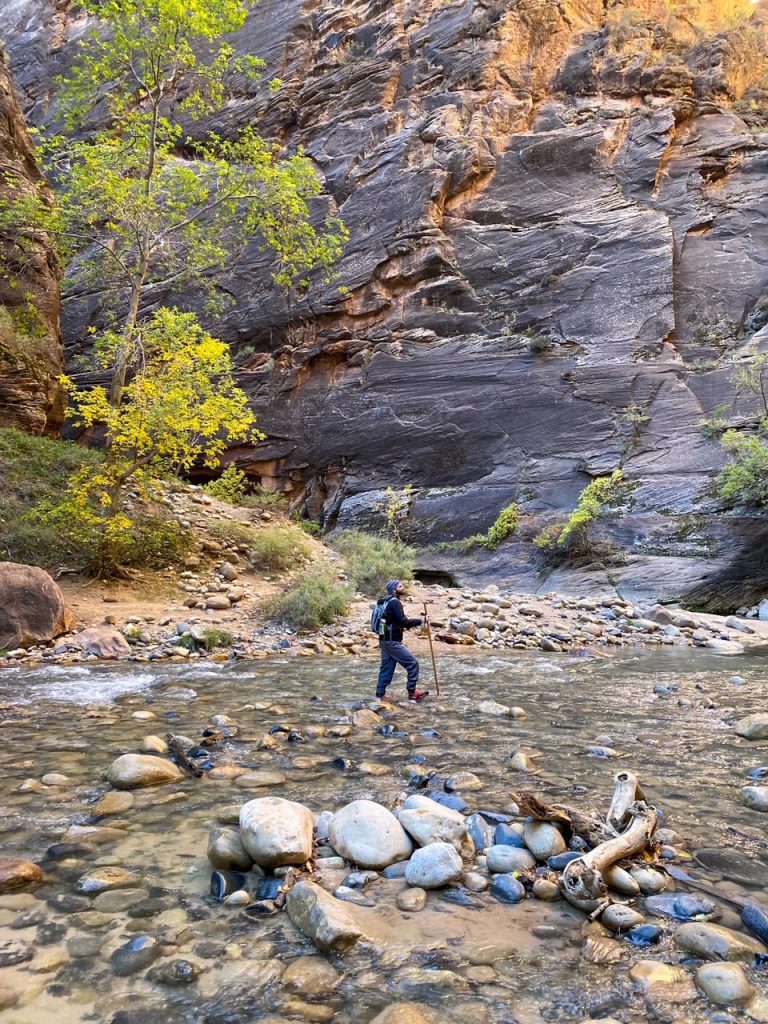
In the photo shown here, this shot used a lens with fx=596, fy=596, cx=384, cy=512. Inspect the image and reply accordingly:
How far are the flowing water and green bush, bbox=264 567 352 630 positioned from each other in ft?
10.8

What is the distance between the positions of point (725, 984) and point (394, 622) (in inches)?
224

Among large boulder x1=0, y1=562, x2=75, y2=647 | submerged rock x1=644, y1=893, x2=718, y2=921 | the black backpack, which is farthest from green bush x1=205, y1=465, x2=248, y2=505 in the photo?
submerged rock x1=644, y1=893, x2=718, y2=921

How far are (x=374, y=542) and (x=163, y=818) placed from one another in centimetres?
1515

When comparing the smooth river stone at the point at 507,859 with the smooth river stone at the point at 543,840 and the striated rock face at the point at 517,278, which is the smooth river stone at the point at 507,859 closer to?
the smooth river stone at the point at 543,840

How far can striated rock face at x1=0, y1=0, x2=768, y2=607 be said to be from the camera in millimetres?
22809

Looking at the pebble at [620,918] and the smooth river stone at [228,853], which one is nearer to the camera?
the pebble at [620,918]

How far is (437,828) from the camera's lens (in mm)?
3170

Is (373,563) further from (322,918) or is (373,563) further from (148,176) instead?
(322,918)

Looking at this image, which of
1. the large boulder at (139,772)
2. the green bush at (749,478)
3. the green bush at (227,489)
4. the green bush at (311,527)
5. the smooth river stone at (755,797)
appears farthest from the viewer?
the green bush at (311,527)

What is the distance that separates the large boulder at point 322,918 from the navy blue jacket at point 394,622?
4.88 m

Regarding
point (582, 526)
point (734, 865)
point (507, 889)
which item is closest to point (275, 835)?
point (507, 889)

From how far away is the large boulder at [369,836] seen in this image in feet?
9.97

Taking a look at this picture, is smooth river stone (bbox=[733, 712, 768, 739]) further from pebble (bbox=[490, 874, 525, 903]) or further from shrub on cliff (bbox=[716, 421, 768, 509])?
shrub on cliff (bbox=[716, 421, 768, 509])

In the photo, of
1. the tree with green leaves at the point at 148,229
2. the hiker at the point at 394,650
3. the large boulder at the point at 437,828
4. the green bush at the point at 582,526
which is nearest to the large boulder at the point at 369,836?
the large boulder at the point at 437,828
